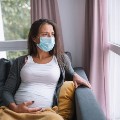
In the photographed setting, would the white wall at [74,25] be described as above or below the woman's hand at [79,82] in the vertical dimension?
above

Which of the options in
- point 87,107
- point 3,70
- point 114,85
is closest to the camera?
point 87,107

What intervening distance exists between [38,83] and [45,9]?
0.95 metres

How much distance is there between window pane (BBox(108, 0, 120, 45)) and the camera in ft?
6.68

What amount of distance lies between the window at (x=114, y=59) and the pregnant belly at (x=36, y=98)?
840mm

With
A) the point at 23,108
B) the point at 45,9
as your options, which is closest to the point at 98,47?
the point at 45,9

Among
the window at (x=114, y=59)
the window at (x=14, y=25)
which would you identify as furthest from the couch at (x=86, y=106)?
the window at (x=14, y=25)

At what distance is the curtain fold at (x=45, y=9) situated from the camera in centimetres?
219

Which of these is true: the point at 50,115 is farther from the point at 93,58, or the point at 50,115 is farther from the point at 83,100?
the point at 93,58

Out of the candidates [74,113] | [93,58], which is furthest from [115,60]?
[74,113]

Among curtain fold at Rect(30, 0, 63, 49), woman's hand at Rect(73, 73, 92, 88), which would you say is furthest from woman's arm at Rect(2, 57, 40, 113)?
curtain fold at Rect(30, 0, 63, 49)

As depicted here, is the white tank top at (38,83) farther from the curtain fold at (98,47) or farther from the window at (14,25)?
the window at (14,25)

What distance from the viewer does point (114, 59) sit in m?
2.13

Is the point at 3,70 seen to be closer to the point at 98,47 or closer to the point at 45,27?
the point at 45,27

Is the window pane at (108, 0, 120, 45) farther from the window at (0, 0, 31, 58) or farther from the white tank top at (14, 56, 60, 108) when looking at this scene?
the window at (0, 0, 31, 58)
